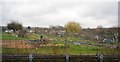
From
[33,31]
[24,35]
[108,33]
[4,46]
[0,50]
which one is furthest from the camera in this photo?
[33,31]

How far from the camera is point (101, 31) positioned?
32500 mm

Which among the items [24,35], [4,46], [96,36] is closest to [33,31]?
[24,35]

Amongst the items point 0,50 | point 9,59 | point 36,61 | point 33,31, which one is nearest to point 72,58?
point 36,61

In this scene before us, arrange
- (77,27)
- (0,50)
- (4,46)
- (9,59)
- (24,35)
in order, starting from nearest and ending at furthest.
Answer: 1. (9,59)
2. (0,50)
3. (4,46)
4. (24,35)
5. (77,27)

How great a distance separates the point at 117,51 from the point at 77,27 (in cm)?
3287

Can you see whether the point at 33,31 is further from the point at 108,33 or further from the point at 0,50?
the point at 0,50

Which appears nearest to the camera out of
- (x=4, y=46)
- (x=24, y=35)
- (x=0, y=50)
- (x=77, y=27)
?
(x=0, y=50)

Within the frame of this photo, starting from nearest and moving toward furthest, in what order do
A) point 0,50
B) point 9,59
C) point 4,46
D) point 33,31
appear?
point 9,59 < point 0,50 < point 4,46 < point 33,31

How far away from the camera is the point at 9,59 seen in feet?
40.7

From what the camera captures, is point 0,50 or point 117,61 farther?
point 0,50

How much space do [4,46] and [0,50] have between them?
0.96 m

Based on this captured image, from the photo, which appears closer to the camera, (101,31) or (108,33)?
(108,33)

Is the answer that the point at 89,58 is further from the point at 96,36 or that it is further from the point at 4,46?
the point at 96,36

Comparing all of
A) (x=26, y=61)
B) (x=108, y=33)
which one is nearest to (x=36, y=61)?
(x=26, y=61)
